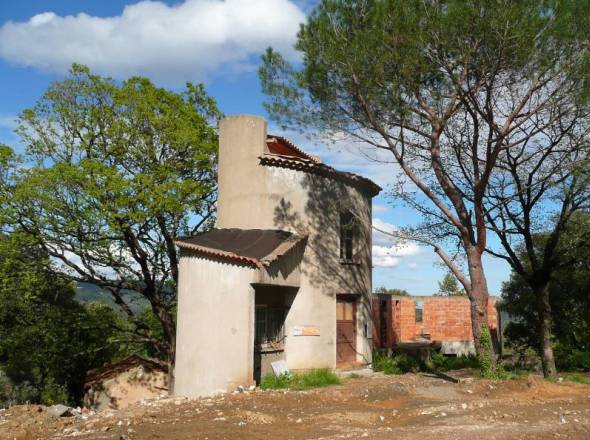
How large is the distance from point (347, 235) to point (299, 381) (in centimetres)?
629

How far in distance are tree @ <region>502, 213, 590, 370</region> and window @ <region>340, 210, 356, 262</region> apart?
8371 millimetres

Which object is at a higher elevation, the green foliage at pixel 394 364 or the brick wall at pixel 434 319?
the brick wall at pixel 434 319

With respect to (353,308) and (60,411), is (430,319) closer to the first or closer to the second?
(353,308)

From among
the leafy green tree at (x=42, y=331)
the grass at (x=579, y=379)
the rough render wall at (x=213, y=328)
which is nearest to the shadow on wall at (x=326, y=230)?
the rough render wall at (x=213, y=328)

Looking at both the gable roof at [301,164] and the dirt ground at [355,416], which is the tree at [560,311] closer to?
the gable roof at [301,164]

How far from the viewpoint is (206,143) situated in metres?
24.2

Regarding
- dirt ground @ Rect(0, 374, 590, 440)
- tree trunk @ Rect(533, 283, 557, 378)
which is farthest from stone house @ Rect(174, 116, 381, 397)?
tree trunk @ Rect(533, 283, 557, 378)

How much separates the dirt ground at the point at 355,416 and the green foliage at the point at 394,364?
432 centimetres

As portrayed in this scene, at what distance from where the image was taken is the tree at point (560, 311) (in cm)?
2484

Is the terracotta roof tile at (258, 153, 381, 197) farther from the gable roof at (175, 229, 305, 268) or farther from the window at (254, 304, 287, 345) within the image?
the window at (254, 304, 287, 345)

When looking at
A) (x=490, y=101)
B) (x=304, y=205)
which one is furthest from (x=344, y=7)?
(x=304, y=205)

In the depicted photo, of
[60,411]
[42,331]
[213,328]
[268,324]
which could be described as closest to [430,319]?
[268,324]

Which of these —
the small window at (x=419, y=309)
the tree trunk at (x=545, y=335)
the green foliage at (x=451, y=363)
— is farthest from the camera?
the small window at (x=419, y=309)

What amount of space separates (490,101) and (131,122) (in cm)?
1392
